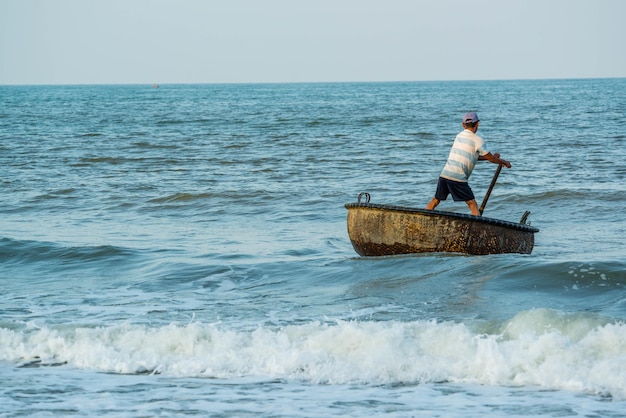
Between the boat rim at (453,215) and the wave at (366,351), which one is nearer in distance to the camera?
the wave at (366,351)

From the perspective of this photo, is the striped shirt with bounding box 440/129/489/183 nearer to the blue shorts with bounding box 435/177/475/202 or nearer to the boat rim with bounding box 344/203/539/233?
the blue shorts with bounding box 435/177/475/202

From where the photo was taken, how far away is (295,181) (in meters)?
19.5

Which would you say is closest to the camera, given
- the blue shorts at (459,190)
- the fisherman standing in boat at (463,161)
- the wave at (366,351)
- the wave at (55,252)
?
the wave at (366,351)

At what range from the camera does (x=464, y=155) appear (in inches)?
393

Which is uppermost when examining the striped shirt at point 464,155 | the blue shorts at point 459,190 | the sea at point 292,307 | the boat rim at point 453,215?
the striped shirt at point 464,155

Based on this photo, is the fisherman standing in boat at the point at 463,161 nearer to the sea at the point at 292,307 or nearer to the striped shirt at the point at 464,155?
the striped shirt at the point at 464,155

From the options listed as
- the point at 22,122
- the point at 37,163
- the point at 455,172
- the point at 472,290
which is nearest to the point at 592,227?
the point at 455,172

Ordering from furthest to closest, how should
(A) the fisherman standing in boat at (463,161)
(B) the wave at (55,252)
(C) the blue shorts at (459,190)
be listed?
1. (B) the wave at (55,252)
2. (C) the blue shorts at (459,190)
3. (A) the fisherman standing in boat at (463,161)

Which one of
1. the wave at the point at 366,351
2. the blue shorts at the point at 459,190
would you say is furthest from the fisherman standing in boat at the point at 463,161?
the wave at the point at 366,351

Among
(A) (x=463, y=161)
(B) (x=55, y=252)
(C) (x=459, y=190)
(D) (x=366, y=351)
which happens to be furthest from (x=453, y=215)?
(B) (x=55, y=252)

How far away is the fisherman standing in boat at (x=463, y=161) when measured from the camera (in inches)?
389

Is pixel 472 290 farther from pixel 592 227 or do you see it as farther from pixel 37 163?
pixel 37 163

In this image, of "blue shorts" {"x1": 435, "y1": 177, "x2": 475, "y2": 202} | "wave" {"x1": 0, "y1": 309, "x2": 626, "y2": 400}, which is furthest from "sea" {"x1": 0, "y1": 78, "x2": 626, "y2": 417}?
"blue shorts" {"x1": 435, "y1": 177, "x2": 475, "y2": 202}

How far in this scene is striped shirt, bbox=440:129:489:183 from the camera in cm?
990
